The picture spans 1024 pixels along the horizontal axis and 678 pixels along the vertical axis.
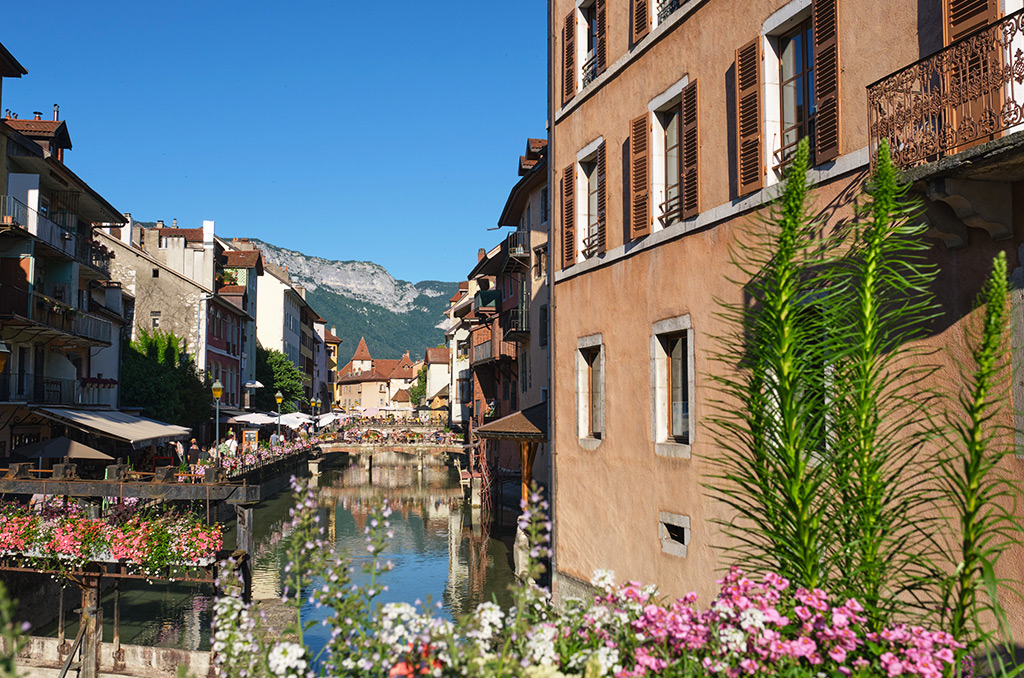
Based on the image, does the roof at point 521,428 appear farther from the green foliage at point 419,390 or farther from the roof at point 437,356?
the green foliage at point 419,390

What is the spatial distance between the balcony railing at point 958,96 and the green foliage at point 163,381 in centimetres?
3613

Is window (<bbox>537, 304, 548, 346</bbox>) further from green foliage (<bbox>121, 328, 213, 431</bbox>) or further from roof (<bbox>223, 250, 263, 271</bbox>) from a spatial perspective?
roof (<bbox>223, 250, 263, 271</bbox>)

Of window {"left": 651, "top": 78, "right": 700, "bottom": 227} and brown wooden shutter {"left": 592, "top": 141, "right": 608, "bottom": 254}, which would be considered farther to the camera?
brown wooden shutter {"left": 592, "top": 141, "right": 608, "bottom": 254}

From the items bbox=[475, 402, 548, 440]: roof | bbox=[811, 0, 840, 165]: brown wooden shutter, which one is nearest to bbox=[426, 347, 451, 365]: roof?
bbox=[475, 402, 548, 440]: roof

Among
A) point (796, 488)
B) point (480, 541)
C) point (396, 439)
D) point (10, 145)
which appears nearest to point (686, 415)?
point (796, 488)

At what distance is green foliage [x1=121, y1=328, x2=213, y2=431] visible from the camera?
128 ft

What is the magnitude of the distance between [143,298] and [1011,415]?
45.3m

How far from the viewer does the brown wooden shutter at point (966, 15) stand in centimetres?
640

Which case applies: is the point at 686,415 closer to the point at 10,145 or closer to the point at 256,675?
the point at 256,675

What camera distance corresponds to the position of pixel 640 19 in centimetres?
1194

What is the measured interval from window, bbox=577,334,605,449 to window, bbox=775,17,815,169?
498 centimetres

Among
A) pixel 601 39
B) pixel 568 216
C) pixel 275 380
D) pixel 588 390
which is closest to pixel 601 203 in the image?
pixel 568 216

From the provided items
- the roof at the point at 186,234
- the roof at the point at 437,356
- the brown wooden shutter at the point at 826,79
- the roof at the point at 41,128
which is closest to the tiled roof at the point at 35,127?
the roof at the point at 41,128

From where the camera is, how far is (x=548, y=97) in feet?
51.2
